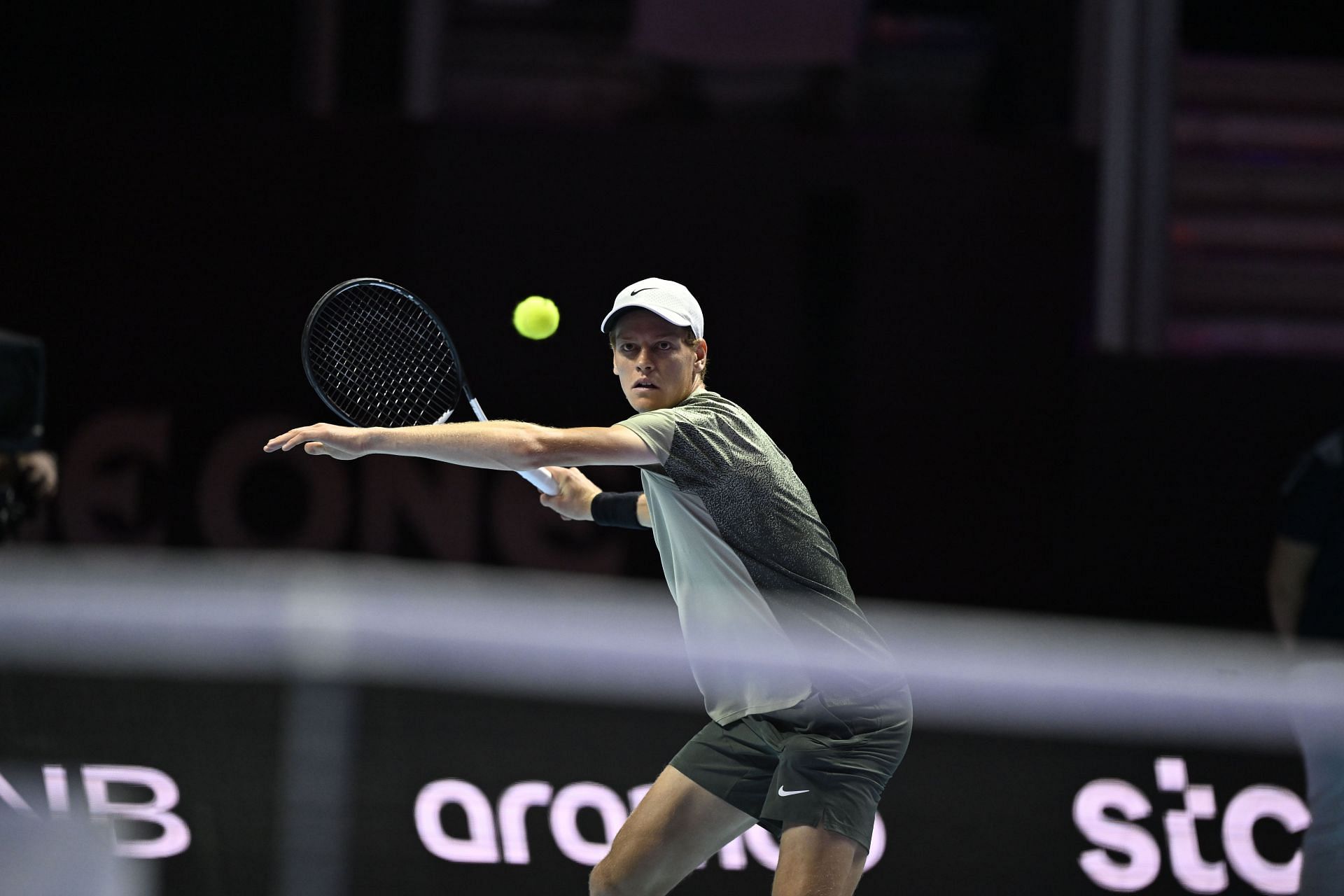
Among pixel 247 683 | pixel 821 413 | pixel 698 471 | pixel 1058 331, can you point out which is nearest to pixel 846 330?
pixel 821 413

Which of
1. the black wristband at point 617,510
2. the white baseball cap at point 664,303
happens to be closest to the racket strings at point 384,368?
the black wristband at point 617,510

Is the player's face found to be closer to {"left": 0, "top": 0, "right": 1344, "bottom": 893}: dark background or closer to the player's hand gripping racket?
the player's hand gripping racket

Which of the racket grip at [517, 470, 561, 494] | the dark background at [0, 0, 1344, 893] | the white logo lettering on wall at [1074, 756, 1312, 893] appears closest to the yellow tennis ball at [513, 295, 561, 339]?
the racket grip at [517, 470, 561, 494]

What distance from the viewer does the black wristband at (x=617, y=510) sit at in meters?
3.17

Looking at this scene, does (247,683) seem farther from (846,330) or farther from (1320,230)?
(1320,230)

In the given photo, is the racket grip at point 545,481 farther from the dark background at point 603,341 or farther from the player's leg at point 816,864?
the dark background at point 603,341

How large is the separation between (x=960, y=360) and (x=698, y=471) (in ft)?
11.4

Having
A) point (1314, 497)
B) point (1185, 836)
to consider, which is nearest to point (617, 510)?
point (1185, 836)

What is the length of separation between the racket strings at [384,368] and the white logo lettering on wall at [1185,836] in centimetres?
170

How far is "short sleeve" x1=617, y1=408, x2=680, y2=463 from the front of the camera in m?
2.57

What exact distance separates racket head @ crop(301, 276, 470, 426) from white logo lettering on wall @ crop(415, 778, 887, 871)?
82 centimetres

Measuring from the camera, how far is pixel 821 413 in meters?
5.90

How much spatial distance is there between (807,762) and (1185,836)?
1462 millimetres

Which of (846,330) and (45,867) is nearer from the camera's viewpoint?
(45,867)
